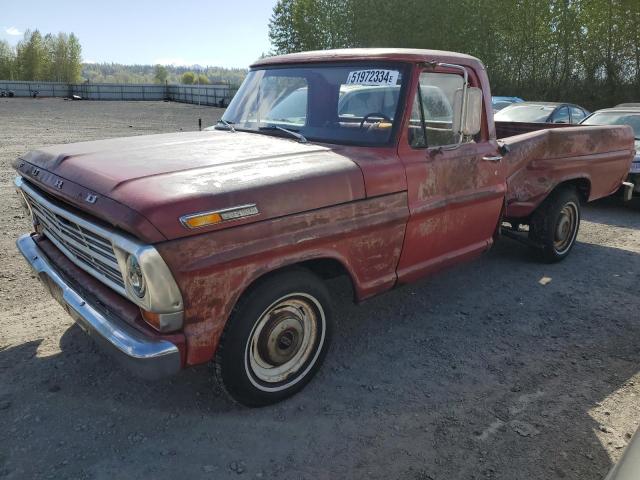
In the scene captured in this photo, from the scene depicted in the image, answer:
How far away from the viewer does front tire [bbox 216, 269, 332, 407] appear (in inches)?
108

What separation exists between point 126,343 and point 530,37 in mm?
32811

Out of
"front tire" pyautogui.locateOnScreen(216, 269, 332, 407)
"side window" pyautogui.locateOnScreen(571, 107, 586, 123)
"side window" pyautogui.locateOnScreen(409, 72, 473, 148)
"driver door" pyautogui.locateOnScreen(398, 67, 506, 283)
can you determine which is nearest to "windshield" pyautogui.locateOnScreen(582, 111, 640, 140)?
"side window" pyautogui.locateOnScreen(571, 107, 586, 123)

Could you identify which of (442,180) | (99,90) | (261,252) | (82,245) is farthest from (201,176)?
(99,90)

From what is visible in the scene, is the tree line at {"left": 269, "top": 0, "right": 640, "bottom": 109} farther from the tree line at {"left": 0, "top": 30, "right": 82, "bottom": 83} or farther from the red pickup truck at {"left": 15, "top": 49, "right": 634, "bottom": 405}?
the tree line at {"left": 0, "top": 30, "right": 82, "bottom": 83}

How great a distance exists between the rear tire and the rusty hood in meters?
3.02

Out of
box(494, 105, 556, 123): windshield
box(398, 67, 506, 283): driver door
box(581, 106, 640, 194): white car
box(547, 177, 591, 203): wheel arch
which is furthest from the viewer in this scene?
box(494, 105, 556, 123): windshield

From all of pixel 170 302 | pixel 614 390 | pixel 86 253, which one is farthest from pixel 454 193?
pixel 86 253

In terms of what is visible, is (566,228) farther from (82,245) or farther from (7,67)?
(7,67)

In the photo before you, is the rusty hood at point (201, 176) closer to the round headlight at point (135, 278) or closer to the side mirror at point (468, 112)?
the round headlight at point (135, 278)

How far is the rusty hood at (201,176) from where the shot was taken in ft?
8.05

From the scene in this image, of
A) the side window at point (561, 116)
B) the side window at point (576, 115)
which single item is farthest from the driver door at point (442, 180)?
the side window at point (576, 115)

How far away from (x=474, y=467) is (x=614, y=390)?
1341mm

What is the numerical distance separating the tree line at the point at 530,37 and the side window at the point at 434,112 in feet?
83.2

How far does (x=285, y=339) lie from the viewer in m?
3.04
